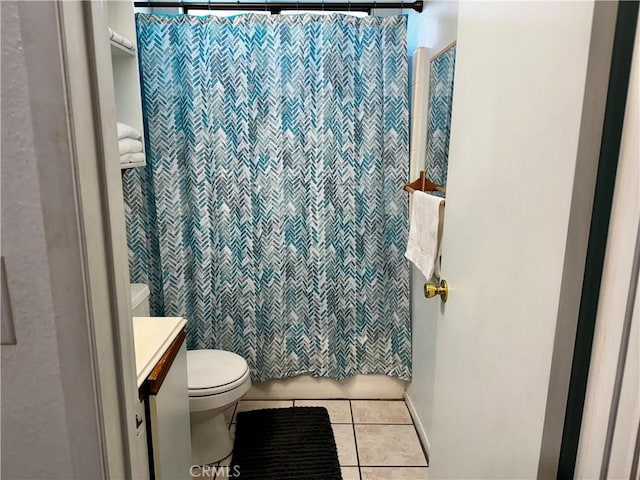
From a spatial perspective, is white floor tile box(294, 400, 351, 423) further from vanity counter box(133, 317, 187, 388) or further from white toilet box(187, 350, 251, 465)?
vanity counter box(133, 317, 187, 388)

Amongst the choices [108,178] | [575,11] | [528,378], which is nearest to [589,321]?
[528,378]

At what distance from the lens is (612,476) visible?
0.62 meters

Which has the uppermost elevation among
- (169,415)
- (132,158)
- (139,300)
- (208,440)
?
(132,158)

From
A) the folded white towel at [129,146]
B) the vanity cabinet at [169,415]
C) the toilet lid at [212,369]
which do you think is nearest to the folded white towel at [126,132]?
the folded white towel at [129,146]

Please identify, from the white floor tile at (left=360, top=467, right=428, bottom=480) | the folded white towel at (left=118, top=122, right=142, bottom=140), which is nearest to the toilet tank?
the folded white towel at (left=118, top=122, right=142, bottom=140)

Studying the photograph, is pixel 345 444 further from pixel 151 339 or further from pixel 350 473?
pixel 151 339

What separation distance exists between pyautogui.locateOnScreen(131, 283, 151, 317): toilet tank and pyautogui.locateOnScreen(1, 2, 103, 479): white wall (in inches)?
52.5

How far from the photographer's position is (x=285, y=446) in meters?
2.11

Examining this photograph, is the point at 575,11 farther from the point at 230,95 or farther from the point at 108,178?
the point at 230,95

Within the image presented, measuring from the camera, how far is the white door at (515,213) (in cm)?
64

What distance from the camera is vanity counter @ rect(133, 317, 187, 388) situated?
1.12 m

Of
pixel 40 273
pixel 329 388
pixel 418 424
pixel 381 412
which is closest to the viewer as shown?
pixel 40 273

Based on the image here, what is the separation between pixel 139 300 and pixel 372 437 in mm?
1260

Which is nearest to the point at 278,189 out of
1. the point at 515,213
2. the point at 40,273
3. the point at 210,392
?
the point at 210,392
